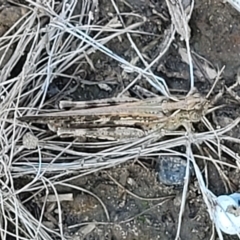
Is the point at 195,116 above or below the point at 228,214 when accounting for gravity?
above

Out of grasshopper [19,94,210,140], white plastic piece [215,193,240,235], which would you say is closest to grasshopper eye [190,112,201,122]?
grasshopper [19,94,210,140]

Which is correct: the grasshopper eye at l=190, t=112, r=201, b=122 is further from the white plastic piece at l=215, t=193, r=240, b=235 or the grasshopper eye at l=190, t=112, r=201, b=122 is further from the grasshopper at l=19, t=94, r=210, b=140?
the white plastic piece at l=215, t=193, r=240, b=235

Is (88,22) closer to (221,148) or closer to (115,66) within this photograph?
(115,66)

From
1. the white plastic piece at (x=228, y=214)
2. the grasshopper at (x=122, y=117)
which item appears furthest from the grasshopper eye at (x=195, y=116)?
the white plastic piece at (x=228, y=214)

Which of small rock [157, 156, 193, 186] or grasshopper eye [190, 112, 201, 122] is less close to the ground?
grasshopper eye [190, 112, 201, 122]

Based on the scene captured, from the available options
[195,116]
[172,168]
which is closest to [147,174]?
[172,168]

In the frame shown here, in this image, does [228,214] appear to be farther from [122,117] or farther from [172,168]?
[122,117]
